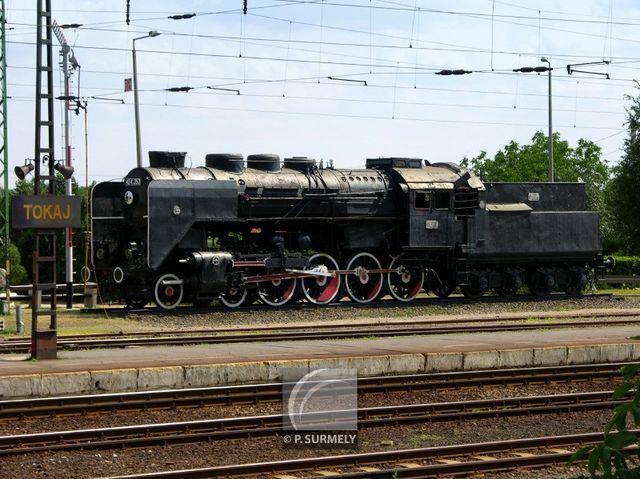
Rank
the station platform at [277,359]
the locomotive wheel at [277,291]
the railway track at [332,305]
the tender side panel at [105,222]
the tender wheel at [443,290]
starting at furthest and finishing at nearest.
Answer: the tender wheel at [443,290] < the locomotive wheel at [277,291] < the tender side panel at [105,222] < the railway track at [332,305] < the station platform at [277,359]

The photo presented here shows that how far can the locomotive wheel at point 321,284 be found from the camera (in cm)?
2639

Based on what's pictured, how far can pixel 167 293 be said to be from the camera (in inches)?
960

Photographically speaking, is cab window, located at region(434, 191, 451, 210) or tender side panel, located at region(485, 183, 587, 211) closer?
cab window, located at region(434, 191, 451, 210)

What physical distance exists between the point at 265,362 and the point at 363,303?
12400 millimetres

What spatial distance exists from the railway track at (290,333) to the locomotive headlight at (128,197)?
510 cm

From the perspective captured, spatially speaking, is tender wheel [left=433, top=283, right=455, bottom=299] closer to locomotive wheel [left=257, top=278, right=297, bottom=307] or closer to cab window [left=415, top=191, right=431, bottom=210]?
cab window [left=415, top=191, right=431, bottom=210]

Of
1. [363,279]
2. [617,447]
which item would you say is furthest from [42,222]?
[363,279]

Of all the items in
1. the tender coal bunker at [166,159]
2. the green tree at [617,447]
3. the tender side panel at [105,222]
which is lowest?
the green tree at [617,447]

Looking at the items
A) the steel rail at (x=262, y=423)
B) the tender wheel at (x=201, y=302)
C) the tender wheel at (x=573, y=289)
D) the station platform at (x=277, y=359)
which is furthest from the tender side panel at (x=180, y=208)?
the steel rail at (x=262, y=423)

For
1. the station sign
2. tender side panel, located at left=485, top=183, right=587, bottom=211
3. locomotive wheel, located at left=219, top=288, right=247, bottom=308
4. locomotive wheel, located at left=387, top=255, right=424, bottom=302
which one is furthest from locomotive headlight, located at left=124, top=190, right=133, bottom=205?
tender side panel, located at left=485, top=183, right=587, bottom=211

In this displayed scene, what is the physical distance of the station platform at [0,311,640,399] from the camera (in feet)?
43.4

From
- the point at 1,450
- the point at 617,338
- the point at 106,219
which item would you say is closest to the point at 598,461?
the point at 1,450

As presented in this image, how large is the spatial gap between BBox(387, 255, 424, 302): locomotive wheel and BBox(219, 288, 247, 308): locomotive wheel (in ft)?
14.1

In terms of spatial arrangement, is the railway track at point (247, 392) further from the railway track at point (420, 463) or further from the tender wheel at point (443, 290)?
the tender wheel at point (443, 290)
